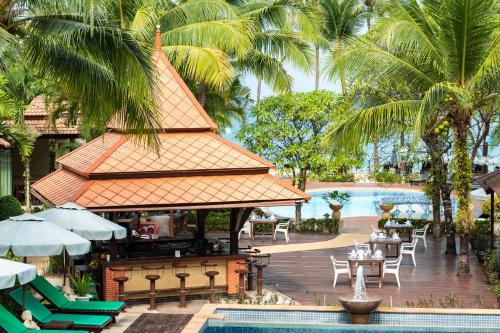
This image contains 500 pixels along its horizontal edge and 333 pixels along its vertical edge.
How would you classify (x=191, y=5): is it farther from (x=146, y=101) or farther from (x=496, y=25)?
(x=146, y=101)

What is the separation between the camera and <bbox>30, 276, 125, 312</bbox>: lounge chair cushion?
1423 centimetres

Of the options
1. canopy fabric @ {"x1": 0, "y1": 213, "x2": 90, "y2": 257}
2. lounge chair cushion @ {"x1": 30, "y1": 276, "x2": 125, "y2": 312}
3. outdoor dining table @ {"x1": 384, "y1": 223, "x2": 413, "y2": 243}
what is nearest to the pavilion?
lounge chair cushion @ {"x1": 30, "y1": 276, "x2": 125, "y2": 312}

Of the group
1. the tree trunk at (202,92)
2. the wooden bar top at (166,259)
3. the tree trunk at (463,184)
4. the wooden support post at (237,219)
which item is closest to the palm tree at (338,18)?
the tree trunk at (202,92)

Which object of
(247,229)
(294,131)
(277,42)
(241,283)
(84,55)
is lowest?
(241,283)

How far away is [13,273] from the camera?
10211 millimetres

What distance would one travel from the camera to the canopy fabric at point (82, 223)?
15188mm

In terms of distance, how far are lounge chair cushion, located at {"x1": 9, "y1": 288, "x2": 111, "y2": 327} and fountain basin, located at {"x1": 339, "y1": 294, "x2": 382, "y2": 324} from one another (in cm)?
395

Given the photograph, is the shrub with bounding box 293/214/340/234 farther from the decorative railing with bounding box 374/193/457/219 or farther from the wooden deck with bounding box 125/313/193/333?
the wooden deck with bounding box 125/313/193/333

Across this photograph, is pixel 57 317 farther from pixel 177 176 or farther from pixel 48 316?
pixel 177 176

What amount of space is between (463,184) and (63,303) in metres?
10.5

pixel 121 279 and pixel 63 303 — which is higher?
pixel 121 279

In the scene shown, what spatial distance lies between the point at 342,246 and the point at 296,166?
19.1 ft

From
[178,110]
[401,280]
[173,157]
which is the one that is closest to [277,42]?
[178,110]

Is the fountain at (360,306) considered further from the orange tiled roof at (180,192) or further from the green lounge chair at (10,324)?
the green lounge chair at (10,324)
